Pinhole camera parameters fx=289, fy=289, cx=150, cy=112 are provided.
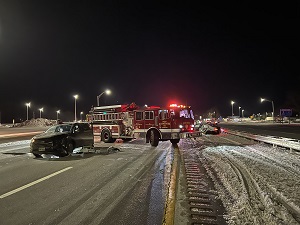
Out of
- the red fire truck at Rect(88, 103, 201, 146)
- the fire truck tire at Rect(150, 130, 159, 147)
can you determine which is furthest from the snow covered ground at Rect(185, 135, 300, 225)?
the fire truck tire at Rect(150, 130, 159, 147)

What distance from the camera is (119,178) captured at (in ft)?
28.8

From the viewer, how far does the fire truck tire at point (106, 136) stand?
22.4 m

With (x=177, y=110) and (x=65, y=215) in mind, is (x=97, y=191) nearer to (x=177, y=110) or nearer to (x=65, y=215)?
(x=65, y=215)

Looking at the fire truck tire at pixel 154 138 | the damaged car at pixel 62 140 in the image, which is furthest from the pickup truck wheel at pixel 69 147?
the fire truck tire at pixel 154 138

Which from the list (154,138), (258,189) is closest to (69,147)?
(154,138)

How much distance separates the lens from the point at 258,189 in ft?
22.9

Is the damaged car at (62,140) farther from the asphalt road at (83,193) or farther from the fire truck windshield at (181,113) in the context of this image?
the fire truck windshield at (181,113)

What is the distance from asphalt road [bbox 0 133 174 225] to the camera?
5384 millimetres

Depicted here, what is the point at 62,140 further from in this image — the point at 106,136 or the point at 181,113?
the point at 106,136

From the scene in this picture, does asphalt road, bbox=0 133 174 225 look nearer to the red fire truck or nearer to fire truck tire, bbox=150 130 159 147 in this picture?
the red fire truck

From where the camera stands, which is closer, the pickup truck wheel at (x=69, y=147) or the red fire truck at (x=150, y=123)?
the pickup truck wheel at (x=69, y=147)

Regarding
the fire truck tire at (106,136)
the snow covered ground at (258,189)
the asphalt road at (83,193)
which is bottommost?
the asphalt road at (83,193)

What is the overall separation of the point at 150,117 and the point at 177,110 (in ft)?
6.28

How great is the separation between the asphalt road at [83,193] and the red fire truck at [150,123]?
7172 millimetres
